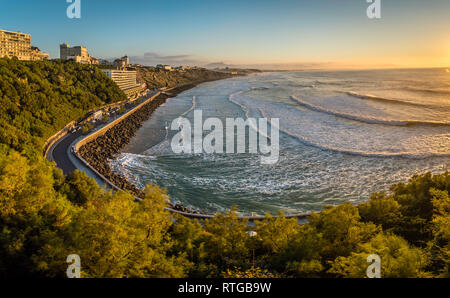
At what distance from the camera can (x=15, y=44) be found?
250 feet

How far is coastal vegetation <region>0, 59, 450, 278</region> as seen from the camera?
7785 mm

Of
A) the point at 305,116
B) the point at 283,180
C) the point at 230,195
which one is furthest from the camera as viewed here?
the point at 305,116

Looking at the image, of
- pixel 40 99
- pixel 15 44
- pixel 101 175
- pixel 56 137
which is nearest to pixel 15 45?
pixel 15 44

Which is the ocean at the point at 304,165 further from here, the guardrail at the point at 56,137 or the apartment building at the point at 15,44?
the apartment building at the point at 15,44

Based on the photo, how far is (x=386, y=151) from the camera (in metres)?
27.8

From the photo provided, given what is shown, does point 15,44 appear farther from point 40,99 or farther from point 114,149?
point 114,149

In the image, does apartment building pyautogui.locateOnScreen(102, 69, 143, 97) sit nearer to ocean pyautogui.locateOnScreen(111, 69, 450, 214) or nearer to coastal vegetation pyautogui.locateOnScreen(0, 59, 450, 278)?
ocean pyautogui.locateOnScreen(111, 69, 450, 214)

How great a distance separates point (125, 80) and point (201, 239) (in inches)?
3086

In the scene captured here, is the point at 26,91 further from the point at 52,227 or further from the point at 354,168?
the point at 354,168

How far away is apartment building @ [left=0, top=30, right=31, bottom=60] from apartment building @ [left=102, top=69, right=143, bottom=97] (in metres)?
24.2

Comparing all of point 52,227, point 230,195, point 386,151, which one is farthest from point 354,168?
point 52,227

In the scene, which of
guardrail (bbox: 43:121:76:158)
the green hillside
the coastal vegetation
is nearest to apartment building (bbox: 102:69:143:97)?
the green hillside
